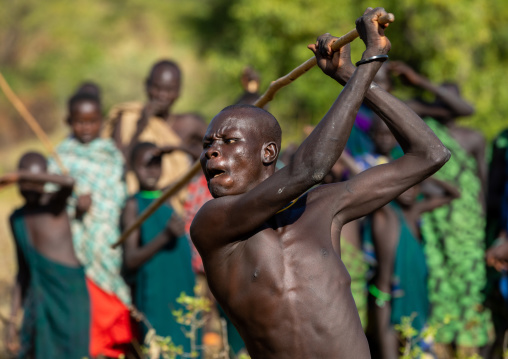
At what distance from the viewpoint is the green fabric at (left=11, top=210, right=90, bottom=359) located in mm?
5469

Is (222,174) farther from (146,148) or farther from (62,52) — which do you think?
(62,52)

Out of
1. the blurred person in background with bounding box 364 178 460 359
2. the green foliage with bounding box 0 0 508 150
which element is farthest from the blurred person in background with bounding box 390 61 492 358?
the green foliage with bounding box 0 0 508 150

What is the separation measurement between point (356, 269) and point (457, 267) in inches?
41.1

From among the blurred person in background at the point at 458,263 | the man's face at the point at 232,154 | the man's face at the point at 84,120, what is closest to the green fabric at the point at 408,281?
the blurred person in background at the point at 458,263

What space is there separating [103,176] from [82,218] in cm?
36

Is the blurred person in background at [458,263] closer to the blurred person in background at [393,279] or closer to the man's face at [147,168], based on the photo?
the blurred person in background at [393,279]

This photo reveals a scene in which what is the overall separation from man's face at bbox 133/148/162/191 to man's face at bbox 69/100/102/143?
74 cm

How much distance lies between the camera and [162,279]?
5.45 meters

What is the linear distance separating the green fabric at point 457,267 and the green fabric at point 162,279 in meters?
1.83

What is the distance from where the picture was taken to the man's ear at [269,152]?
259 centimetres

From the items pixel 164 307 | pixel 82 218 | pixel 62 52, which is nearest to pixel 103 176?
pixel 82 218

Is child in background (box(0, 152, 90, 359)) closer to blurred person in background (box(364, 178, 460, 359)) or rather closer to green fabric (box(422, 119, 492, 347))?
blurred person in background (box(364, 178, 460, 359))

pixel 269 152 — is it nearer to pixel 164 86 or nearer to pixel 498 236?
pixel 498 236

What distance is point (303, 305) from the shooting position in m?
2.46
